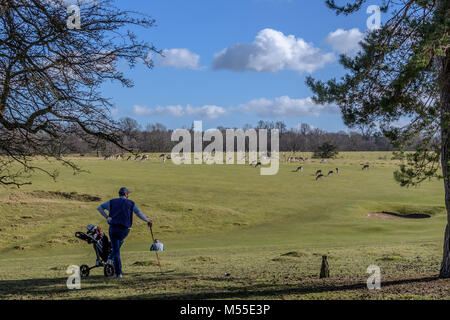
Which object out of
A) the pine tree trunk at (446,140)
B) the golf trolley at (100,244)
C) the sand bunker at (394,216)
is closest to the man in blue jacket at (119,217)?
the golf trolley at (100,244)

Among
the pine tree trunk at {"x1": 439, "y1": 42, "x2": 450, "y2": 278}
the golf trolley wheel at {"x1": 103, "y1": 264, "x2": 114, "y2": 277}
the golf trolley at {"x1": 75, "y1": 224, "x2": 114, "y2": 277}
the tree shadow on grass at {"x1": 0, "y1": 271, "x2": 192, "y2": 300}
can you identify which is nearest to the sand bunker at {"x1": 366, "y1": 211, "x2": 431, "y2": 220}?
the pine tree trunk at {"x1": 439, "y1": 42, "x2": 450, "y2": 278}

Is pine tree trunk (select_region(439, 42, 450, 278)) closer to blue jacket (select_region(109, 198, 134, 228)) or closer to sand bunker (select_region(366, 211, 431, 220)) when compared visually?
blue jacket (select_region(109, 198, 134, 228))

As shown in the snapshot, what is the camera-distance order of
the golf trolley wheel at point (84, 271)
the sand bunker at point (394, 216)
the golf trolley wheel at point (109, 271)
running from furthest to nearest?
the sand bunker at point (394, 216), the golf trolley wheel at point (84, 271), the golf trolley wheel at point (109, 271)

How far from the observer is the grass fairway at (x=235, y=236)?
1202 centimetres

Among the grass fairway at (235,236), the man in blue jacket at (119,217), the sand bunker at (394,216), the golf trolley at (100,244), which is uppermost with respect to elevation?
the man in blue jacket at (119,217)

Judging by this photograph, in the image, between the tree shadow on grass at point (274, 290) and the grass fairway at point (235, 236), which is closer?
the tree shadow on grass at point (274, 290)

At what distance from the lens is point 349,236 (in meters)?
31.9

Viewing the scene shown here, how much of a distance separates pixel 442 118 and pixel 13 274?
14531 millimetres

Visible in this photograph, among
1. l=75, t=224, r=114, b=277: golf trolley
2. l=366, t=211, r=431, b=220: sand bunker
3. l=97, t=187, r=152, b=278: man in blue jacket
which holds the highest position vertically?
l=97, t=187, r=152, b=278: man in blue jacket

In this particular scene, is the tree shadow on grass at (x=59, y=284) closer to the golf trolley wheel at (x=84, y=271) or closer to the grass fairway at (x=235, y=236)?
the grass fairway at (x=235, y=236)

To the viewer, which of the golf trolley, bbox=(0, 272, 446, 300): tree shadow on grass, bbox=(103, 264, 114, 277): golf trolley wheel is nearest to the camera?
bbox=(0, 272, 446, 300): tree shadow on grass

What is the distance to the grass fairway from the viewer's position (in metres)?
Answer: 12.0

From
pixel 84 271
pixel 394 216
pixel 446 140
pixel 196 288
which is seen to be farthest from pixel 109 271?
pixel 394 216

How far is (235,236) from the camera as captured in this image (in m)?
34.2
